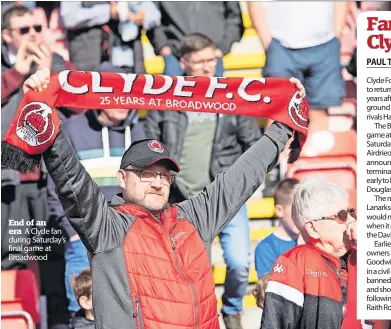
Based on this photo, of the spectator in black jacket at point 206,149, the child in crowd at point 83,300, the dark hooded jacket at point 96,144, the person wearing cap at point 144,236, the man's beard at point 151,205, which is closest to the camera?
the person wearing cap at point 144,236

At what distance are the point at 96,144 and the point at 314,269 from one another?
1857mm

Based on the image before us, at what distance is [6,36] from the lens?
507cm

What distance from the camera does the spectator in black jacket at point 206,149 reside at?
16.8 feet

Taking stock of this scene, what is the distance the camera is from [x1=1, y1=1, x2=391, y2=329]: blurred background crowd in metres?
5.08

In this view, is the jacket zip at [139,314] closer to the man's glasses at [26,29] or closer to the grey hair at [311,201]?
the grey hair at [311,201]

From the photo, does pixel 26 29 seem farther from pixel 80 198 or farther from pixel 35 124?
pixel 80 198

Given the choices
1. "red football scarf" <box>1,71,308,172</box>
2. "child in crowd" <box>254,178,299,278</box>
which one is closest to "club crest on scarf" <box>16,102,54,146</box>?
"red football scarf" <box>1,71,308,172</box>

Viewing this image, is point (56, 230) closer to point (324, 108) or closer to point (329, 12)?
point (324, 108)

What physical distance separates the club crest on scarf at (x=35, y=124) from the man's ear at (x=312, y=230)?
140cm

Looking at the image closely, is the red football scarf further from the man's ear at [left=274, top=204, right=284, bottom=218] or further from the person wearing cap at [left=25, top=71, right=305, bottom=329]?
the man's ear at [left=274, top=204, right=284, bottom=218]

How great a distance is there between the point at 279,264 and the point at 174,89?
1.04m

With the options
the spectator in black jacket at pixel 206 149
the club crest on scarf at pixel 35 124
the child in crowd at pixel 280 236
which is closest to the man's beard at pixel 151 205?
the club crest on scarf at pixel 35 124

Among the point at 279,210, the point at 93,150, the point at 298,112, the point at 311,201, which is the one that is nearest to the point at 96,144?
the point at 93,150

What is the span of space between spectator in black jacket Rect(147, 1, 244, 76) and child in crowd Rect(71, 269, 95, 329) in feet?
4.62
